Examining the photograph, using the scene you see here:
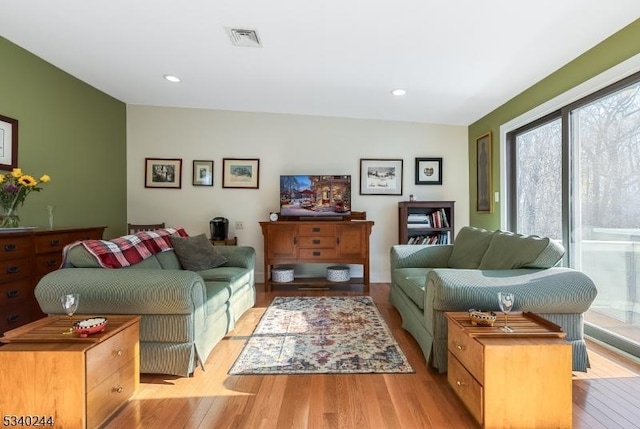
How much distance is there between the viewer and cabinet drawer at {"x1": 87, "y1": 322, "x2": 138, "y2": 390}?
137 centimetres

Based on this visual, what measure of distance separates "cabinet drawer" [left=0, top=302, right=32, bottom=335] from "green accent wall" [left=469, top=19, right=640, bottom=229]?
14.5 ft

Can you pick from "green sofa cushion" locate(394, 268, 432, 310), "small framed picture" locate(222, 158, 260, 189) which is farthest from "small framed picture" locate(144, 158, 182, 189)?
"green sofa cushion" locate(394, 268, 432, 310)

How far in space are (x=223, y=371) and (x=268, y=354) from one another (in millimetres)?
327

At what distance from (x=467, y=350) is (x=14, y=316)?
3068mm

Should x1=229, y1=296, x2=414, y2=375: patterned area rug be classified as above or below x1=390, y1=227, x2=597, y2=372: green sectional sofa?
below

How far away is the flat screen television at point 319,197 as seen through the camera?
13.4 ft

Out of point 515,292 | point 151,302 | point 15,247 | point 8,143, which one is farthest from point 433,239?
point 8,143

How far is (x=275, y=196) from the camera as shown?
4340 millimetres

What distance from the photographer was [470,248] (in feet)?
9.27

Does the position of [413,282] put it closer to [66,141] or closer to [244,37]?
[244,37]

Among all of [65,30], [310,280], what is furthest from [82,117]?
[310,280]

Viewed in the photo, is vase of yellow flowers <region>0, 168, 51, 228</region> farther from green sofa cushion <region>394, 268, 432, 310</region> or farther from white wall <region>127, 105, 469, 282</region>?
green sofa cushion <region>394, 268, 432, 310</region>

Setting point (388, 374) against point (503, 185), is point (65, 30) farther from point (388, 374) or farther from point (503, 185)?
point (503, 185)

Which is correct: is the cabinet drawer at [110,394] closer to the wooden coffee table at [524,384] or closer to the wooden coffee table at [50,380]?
the wooden coffee table at [50,380]
